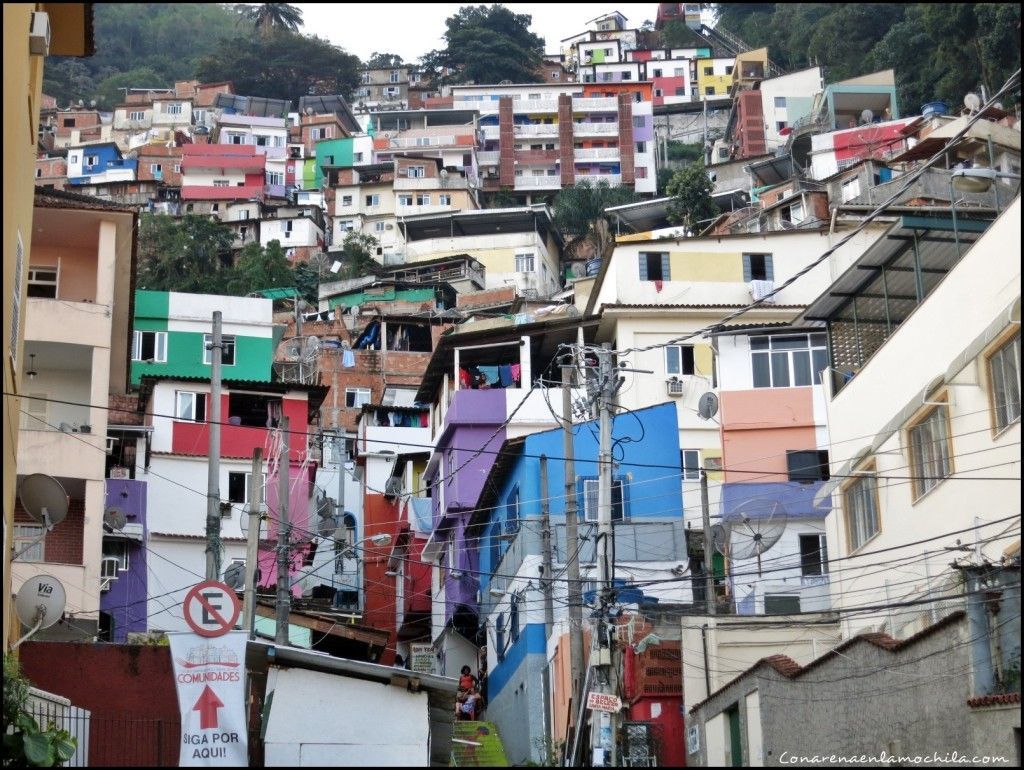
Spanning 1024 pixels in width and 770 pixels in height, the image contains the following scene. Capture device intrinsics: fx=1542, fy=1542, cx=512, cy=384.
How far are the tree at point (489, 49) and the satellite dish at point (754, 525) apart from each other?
323ft

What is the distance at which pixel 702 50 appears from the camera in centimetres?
13475

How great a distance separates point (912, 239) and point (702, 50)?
11185 cm

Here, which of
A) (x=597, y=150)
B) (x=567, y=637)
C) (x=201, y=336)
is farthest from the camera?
(x=597, y=150)

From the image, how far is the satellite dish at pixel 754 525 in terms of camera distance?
31.1m

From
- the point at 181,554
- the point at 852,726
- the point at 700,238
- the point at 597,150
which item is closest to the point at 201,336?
the point at 181,554

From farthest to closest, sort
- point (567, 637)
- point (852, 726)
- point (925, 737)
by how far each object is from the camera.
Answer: point (567, 637)
point (852, 726)
point (925, 737)

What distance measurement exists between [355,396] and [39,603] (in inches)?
1847

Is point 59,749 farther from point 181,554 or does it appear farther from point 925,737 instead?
point 181,554

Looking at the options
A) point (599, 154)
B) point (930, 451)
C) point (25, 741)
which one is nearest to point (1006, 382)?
point (930, 451)

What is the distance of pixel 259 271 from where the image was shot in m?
87.0

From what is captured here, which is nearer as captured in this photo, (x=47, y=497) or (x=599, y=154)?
(x=47, y=497)

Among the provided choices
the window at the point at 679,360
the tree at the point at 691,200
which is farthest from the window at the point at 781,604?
the tree at the point at 691,200

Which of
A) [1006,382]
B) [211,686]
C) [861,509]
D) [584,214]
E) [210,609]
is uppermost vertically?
[584,214]

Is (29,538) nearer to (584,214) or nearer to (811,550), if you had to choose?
(811,550)
